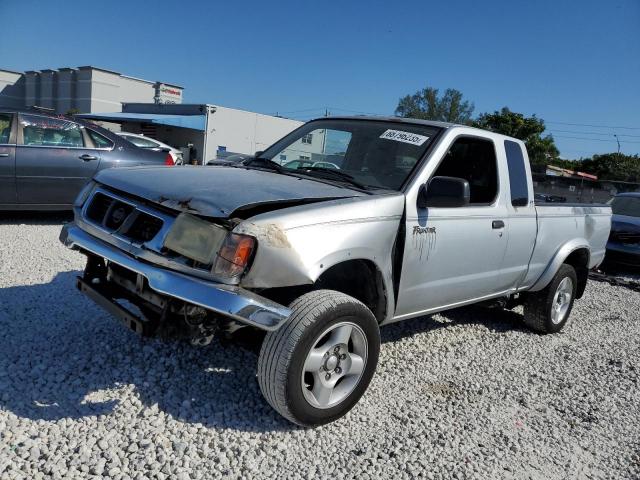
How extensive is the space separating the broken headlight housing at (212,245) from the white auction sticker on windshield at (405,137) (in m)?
1.72

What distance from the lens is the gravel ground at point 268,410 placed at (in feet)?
8.46

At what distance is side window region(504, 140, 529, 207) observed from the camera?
173 inches

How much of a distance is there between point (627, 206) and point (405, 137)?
29.1 ft

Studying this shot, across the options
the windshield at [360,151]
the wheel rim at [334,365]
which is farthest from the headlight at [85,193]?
the wheel rim at [334,365]

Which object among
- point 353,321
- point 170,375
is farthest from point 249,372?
point 353,321

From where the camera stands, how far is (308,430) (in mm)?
2932

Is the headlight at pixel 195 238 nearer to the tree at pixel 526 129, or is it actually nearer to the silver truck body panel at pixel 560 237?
the silver truck body panel at pixel 560 237

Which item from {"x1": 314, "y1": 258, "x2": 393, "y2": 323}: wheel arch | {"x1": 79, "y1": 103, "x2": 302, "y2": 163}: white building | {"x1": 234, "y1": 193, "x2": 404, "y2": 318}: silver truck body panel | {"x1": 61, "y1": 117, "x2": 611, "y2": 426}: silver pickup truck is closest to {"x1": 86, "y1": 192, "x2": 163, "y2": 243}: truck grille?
{"x1": 61, "y1": 117, "x2": 611, "y2": 426}: silver pickup truck

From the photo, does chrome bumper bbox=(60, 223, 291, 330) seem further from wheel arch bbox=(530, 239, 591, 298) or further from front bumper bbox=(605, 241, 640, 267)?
front bumper bbox=(605, 241, 640, 267)

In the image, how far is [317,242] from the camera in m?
2.77

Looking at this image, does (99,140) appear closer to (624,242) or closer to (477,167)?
(477,167)

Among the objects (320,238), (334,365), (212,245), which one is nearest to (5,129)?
(212,245)

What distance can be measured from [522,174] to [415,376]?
6.69 feet

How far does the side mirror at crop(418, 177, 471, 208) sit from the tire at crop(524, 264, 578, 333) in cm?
233
